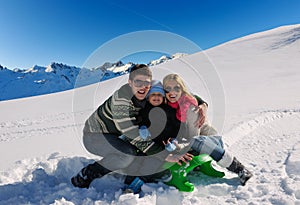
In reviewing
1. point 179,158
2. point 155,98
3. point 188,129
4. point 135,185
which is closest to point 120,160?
point 135,185

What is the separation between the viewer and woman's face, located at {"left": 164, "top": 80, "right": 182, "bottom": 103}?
3.01 m

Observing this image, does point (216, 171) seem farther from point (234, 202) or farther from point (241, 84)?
point (241, 84)

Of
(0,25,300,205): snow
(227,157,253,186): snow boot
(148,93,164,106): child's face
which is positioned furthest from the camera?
(148,93,164,106): child's face

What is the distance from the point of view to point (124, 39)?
271cm

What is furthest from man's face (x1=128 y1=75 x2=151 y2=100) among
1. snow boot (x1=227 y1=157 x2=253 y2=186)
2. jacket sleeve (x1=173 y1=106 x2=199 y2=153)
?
snow boot (x1=227 y1=157 x2=253 y2=186)

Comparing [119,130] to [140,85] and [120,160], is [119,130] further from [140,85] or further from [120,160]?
[140,85]

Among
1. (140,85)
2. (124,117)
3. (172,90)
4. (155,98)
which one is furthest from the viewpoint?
(172,90)

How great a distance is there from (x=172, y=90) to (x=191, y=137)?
604 millimetres

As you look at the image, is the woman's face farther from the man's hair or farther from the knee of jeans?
the knee of jeans

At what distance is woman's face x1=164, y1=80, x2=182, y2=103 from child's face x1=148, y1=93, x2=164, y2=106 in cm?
15

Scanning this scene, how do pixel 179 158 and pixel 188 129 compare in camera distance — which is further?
pixel 188 129

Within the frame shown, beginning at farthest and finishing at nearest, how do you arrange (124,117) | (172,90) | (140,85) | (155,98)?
(172,90)
(155,98)
(140,85)
(124,117)

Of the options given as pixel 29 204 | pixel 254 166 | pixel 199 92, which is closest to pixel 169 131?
pixel 254 166

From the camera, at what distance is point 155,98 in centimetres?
288
